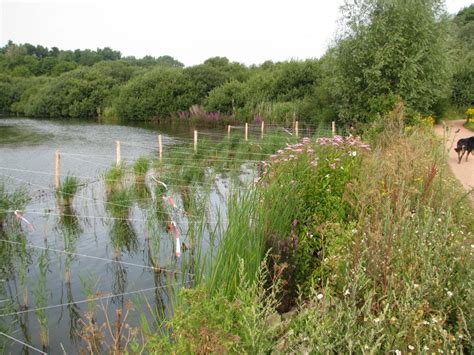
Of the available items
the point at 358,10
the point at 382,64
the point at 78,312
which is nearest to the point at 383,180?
the point at 78,312

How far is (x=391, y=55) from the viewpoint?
682 inches

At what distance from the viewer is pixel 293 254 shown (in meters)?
4.00

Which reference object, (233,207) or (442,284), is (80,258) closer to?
(233,207)

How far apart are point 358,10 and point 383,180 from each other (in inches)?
647

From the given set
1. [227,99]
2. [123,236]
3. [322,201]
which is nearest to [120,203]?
[123,236]

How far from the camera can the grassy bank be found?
88.4 inches

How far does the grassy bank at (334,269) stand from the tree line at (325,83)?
1028 centimetres

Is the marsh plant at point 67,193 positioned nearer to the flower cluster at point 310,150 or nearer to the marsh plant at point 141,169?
the marsh plant at point 141,169

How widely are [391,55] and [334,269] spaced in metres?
16.2

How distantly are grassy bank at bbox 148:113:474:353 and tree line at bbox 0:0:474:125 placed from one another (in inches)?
405

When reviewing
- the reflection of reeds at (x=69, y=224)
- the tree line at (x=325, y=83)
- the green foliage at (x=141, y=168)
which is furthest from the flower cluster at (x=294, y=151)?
the tree line at (x=325, y=83)

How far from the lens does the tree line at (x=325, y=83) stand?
17547mm

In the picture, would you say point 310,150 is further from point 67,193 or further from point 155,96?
point 155,96

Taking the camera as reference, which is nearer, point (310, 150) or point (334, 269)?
point (334, 269)
